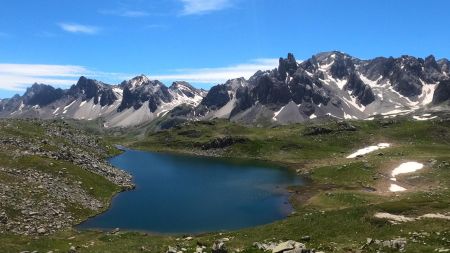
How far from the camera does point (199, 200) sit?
106188 mm

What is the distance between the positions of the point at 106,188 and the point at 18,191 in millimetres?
26391

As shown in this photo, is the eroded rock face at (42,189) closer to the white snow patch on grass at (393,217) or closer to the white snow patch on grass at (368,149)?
the white snow patch on grass at (393,217)

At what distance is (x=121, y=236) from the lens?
224ft

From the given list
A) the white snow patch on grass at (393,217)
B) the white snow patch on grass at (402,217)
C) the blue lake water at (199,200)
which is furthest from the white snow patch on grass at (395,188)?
the white snow patch on grass at (393,217)

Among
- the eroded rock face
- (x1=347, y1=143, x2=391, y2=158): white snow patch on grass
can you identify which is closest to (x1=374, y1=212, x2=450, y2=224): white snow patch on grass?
the eroded rock face

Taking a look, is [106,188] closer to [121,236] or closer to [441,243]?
[121,236]

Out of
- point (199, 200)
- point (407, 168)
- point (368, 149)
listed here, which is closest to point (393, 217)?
point (199, 200)

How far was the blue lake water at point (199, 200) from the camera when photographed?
8250cm

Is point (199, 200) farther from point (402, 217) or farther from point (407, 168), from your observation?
point (407, 168)

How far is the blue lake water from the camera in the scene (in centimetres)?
8250

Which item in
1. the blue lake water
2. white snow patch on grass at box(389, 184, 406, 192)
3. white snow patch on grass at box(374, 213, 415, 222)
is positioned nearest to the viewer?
white snow patch on grass at box(374, 213, 415, 222)

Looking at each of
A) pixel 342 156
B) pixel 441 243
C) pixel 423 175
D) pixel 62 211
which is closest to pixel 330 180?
pixel 423 175

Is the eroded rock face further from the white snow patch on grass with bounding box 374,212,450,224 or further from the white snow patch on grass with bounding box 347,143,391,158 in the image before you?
the white snow patch on grass with bounding box 347,143,391,158

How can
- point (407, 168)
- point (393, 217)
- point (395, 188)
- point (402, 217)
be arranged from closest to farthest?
point (393, 217), point (402, 217), point (395, 188), point (407, 168)
